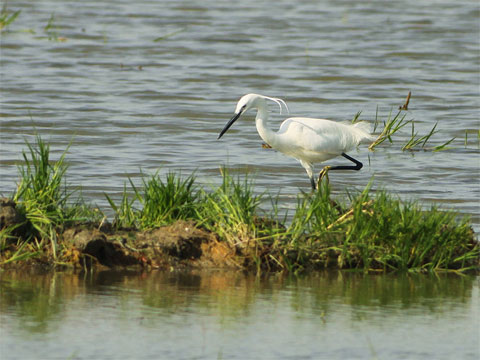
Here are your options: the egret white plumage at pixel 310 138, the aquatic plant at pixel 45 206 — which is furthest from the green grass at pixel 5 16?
the aquatic plant at pixel 45 206

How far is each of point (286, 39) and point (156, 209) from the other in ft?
52.6

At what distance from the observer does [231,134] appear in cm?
1361

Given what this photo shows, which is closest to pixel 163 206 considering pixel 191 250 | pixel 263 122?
pixel 191 250

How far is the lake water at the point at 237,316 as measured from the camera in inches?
197

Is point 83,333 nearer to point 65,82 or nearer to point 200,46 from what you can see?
point 65,82

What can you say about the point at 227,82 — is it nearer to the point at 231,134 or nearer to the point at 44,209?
the point at 231,134

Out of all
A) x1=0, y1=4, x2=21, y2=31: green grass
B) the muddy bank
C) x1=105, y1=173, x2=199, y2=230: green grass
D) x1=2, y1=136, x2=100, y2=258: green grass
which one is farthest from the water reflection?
x1=0, y1=4, x2=21, y2=31: green grass

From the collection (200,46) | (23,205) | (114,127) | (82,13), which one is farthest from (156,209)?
(82,13)

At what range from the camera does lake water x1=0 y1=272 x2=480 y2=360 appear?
499 cm

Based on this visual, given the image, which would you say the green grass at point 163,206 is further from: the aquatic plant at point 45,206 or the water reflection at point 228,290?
the water reflection at point 228,290

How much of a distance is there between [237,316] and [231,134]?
26.6 feet

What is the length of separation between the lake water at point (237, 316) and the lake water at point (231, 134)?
0.01m

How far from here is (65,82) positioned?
17.6 meters

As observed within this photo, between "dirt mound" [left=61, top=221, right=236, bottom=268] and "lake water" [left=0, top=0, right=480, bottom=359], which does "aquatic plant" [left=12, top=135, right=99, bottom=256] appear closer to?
"dirt mound" [left=61, top=221, right=236, bottom=268]
